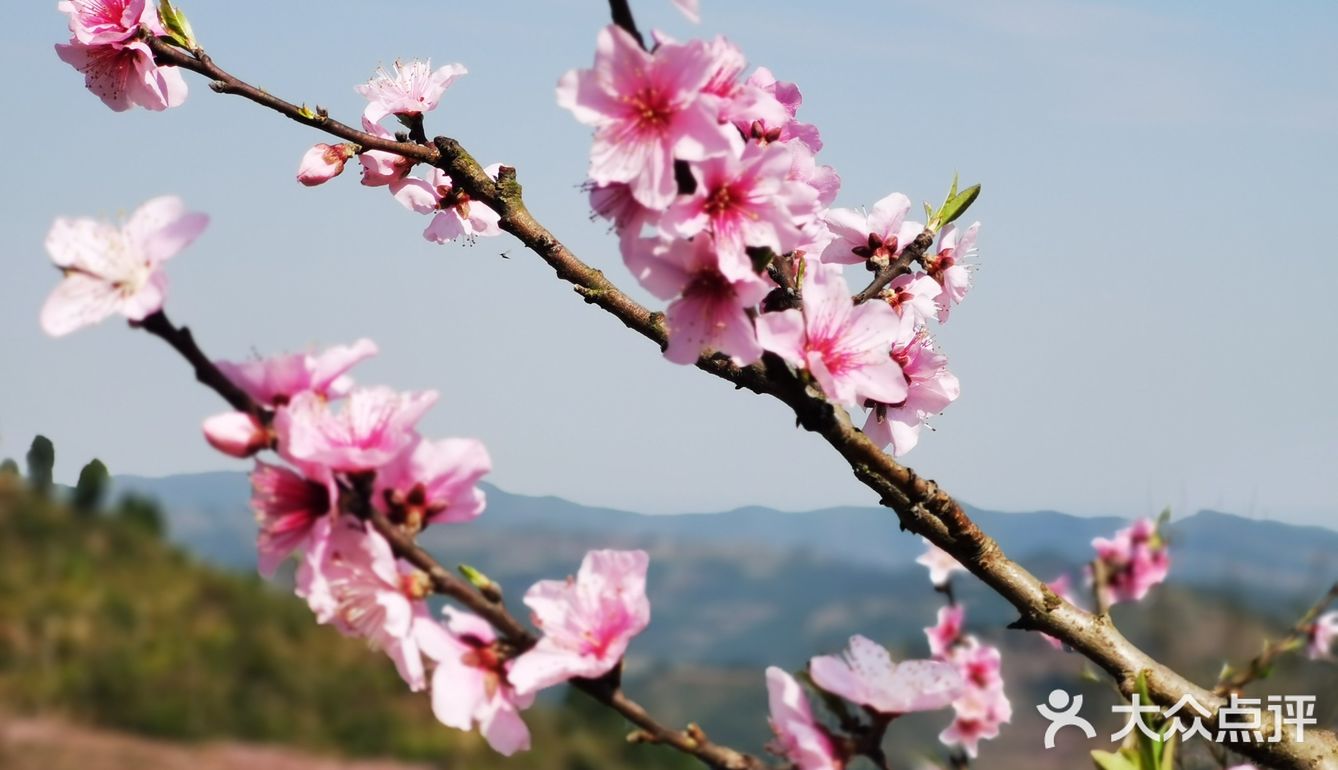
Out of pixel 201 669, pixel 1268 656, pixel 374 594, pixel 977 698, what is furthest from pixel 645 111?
pixel 201 669

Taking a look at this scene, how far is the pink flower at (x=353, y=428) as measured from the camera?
2.42 feet

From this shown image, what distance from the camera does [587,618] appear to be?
0.82 meters

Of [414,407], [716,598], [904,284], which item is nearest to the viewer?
[414,407]

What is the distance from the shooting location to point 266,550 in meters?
0.79

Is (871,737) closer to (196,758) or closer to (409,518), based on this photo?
(409,518)

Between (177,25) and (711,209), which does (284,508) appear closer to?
(711,209)

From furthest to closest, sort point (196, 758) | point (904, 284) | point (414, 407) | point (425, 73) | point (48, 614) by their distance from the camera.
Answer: point (48, 614) < point (196, 758) < point (425, 73) < point (904, 284) < point (414, 407)

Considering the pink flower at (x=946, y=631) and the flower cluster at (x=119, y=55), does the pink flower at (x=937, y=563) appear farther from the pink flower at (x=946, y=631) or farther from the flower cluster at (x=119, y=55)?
the flower cluster at (x=119, y=55)

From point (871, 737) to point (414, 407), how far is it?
0.38 meters

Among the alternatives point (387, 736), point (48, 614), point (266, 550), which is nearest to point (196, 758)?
point (387, 736)

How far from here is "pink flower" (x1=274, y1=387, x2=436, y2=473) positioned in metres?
0.74

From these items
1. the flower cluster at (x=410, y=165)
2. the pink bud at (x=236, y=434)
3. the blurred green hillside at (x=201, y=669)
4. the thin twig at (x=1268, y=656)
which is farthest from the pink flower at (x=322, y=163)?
the blurred green hillside at (x=201, y=669)

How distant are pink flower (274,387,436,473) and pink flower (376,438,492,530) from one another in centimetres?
2

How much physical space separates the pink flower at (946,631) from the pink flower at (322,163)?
1.62 meters
